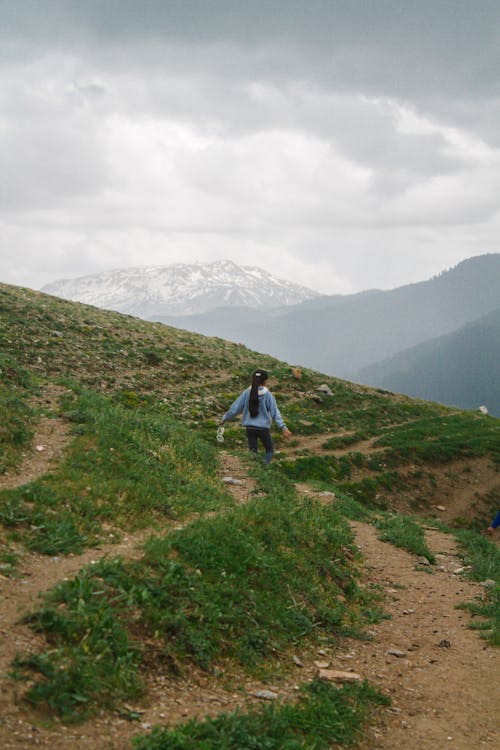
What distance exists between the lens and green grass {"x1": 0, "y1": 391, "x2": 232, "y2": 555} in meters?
8.59

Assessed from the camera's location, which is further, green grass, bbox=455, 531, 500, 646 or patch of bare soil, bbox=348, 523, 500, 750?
green grass, bbox=455, 531, 500, 646

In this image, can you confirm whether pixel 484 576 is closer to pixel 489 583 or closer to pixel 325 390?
pixel 489 583

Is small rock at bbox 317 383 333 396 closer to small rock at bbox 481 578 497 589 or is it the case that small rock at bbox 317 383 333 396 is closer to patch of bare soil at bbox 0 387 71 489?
patch of bare soil at bbox 0 387 71 489

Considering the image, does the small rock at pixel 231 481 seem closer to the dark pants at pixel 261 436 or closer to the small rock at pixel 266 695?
the dark pants at pixel 261 436

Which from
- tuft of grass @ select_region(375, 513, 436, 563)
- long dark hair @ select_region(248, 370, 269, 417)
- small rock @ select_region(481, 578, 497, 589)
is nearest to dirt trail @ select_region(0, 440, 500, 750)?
small rock @ select_region(481, 578, 497, 589)

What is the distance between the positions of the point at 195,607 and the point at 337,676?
81.5 inches

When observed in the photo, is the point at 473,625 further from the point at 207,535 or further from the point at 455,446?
the point at 455,446

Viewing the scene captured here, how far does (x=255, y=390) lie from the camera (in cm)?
1648

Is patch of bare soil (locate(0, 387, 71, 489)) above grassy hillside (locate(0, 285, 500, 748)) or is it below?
above

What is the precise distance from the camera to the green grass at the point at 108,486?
8594 millimetres

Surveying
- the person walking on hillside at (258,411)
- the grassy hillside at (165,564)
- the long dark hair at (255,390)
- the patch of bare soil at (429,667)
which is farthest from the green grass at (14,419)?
the patch of bare soil at (429,667)

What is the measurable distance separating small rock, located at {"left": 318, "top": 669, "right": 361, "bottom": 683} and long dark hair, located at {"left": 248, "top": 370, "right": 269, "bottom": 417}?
9.76m

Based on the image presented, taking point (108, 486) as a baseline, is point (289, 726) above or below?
below

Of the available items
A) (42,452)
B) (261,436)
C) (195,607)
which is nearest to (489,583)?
(261,436)
